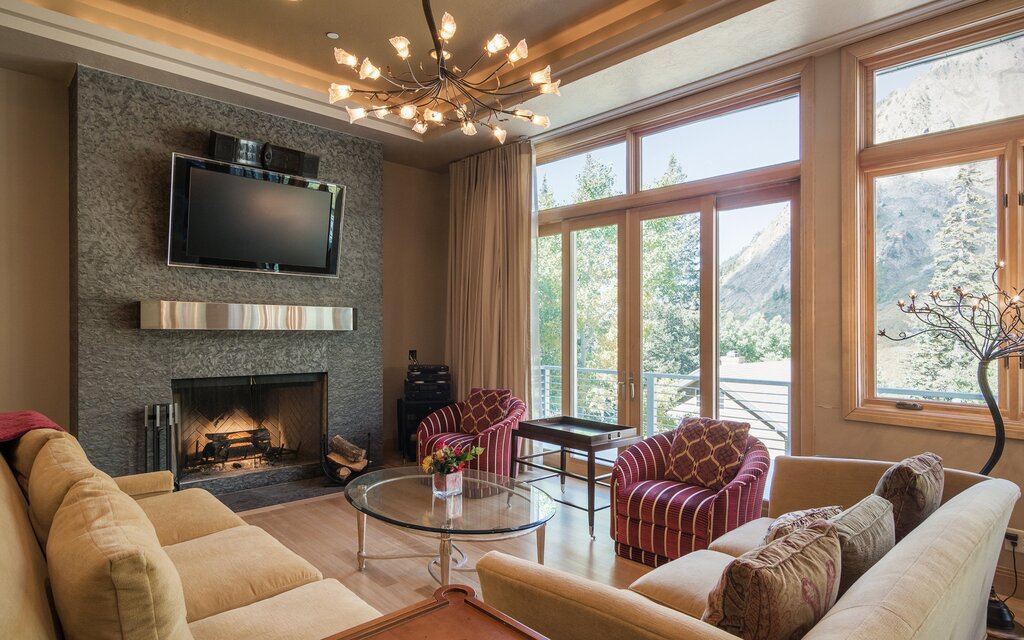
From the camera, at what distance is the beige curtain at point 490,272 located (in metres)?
5.10

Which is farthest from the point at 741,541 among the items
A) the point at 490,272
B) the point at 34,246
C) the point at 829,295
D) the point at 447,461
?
the point at 34,246

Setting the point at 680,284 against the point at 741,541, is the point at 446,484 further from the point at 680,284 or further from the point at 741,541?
the point at 680,284

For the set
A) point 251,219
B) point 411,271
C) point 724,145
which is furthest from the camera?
point 411,271

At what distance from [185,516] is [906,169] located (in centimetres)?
405

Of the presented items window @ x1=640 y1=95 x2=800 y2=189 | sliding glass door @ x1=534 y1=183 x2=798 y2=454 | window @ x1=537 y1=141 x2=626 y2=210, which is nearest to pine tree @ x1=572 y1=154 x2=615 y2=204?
window @ x1=537 y1=141 x2=626 y2=210

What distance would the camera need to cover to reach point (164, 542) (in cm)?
230

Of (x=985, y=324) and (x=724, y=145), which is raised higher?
(x=724, y=145)

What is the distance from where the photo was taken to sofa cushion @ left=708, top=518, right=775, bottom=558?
2.20 m

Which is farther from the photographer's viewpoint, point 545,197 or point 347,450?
point 545,197

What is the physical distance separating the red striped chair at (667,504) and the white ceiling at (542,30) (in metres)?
2.32

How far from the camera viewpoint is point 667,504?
9.57 feet

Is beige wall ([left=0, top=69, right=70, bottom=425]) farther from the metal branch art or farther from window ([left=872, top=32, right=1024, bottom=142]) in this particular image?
window ([left=872, top=32, right=1024, bottom=142])

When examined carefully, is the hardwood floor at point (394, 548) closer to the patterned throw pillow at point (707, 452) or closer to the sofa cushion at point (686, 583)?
the patterned throw pillow at point (707, 452)

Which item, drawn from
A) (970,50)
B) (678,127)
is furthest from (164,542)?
(970,50)
